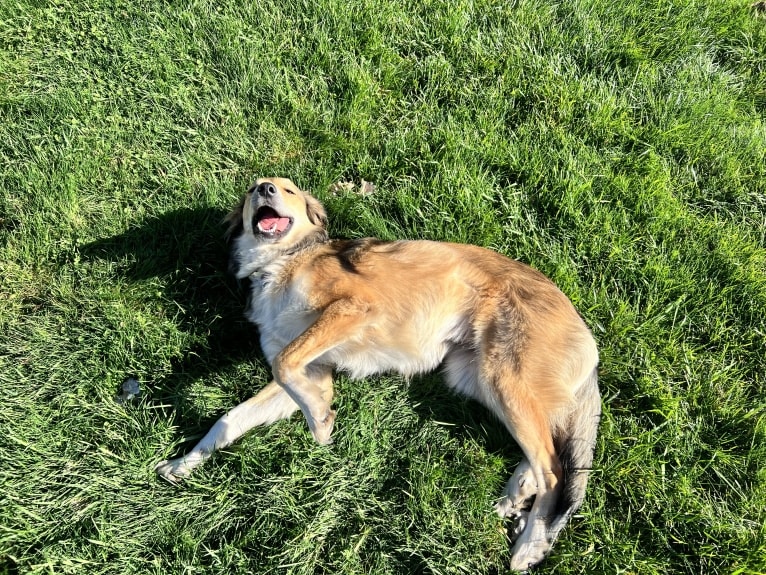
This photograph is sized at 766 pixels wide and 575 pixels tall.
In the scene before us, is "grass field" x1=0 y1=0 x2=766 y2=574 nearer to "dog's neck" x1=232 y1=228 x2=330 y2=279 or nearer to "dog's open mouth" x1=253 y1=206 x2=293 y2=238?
"dog's neck" x1=232 y1=228 x2=330 y2=279

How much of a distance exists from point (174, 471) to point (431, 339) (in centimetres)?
177

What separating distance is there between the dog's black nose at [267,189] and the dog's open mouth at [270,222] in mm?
102

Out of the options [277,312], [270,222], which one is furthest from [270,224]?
[277,312]

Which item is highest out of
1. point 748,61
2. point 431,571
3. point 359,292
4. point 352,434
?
point 748,61

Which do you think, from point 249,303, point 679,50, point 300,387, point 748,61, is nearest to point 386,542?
point 300,387

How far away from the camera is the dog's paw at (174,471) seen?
3168 millimetres

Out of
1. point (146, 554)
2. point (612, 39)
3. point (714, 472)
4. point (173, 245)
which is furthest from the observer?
point (612, 39)

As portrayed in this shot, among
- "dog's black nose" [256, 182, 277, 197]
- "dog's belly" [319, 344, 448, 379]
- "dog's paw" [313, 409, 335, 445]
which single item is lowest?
"dog's paw" [313, 409, 335, 445]

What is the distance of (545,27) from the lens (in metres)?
4.87

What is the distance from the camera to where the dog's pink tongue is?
145 inches

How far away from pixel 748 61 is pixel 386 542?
5.37 meters

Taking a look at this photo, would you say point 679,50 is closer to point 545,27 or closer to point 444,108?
point 545,27

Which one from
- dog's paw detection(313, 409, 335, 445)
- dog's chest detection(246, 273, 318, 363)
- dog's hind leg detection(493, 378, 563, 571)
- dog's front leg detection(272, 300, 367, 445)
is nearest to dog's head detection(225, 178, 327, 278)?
dog's chest detection(246, 273, 318, 363)

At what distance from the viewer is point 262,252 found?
3725 mm
